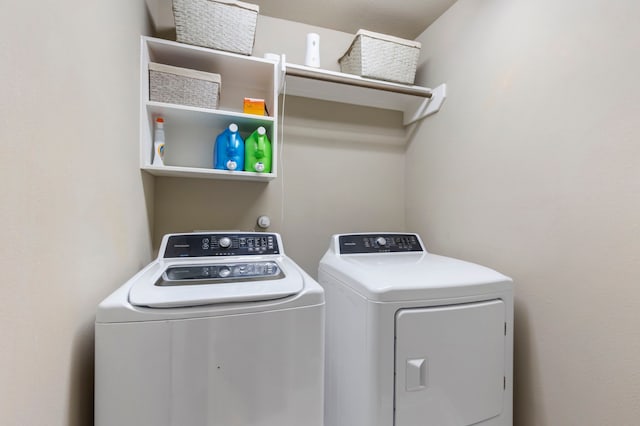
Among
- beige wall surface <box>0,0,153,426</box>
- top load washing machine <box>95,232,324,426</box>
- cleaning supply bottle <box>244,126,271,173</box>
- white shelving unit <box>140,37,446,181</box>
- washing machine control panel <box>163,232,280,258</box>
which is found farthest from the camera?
cleaning supply bottle <box>244,126,271,173</box>

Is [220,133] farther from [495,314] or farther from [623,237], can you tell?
[623,237]

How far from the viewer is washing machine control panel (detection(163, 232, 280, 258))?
135 centimetres

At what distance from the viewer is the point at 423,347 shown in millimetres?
1083

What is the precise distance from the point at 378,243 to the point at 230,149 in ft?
3.41

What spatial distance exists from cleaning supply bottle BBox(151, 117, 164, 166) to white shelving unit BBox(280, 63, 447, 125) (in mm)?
744

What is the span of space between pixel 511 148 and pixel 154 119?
1.88 meters

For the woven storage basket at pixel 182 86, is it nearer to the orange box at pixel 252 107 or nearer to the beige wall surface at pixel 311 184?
the orange box at pixel 252 107

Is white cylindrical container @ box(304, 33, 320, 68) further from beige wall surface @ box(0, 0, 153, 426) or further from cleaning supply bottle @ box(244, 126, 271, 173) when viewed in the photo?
beige wall surface @ box(0, 0, 153, 426)

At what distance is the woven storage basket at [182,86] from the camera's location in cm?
143

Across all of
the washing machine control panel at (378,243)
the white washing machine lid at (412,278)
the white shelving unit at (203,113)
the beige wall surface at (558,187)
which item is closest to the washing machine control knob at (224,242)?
the white shelving unit at (203,113)

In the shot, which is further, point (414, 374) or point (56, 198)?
point (414, 374)

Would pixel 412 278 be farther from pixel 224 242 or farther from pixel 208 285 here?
pixel 224 242

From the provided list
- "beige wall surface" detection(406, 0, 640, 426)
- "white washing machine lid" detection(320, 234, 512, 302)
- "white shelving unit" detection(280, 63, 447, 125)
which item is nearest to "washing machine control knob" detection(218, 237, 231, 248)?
"white washing machine lid" detection(320, 234, 512, 302)

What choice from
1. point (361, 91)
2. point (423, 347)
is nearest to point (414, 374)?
point (423, 347)
